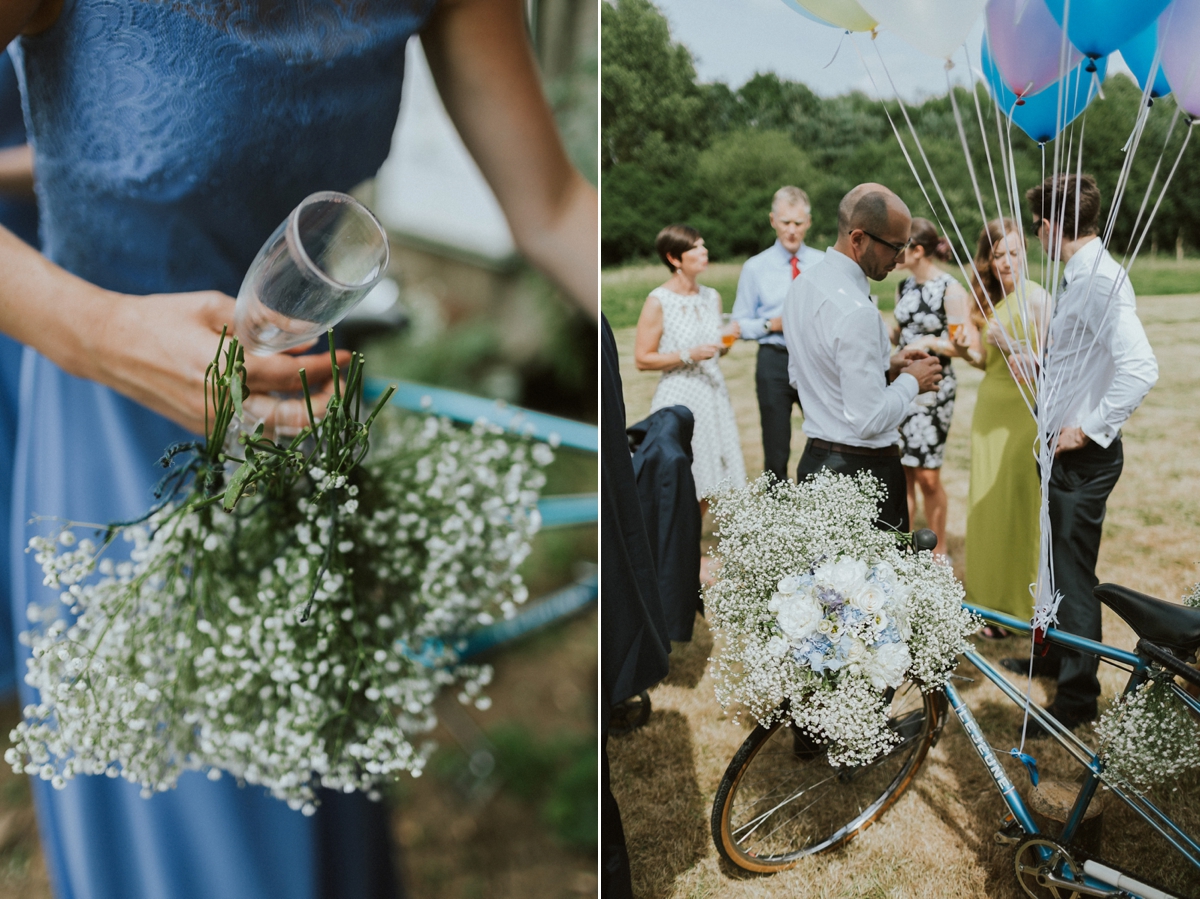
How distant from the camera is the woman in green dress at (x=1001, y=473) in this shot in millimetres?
2908

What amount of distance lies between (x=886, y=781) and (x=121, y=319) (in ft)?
7.51

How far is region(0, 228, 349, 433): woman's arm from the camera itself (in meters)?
1.68

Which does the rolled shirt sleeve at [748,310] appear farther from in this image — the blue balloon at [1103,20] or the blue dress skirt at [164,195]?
the blue dress skirt at [164,195]

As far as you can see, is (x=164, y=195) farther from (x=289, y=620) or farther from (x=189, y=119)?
(x=289, y=620)

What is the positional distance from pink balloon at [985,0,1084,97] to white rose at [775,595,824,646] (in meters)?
1.41

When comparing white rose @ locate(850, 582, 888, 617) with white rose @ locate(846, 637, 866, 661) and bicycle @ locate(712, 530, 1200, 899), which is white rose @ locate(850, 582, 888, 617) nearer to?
white rose @ locate(846, 637, 866, 661)

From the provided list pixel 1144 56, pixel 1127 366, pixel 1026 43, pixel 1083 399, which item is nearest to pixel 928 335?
pixel 1083 399

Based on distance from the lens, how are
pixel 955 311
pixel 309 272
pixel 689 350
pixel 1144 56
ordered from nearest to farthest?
pixel 309 272, pixel 1144 56, pixel 955 311, pixel 689 350

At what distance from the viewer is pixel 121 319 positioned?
1720mm

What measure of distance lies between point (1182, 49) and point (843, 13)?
76 centimetres

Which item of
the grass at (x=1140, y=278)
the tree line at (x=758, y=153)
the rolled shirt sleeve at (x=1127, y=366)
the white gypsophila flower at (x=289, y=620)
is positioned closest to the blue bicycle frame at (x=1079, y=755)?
the rolled shirt sleeve at (x=1127, y=366)

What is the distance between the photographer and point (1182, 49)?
1908 mm

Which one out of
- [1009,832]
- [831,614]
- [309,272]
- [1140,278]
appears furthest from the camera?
[1140,278]

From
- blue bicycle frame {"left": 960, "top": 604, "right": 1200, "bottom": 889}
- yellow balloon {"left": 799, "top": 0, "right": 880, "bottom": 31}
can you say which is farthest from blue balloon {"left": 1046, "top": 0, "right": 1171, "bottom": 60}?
blue bicycle frame {"left": 960, "top": 604, "right": 1200, "bottom": 889}
